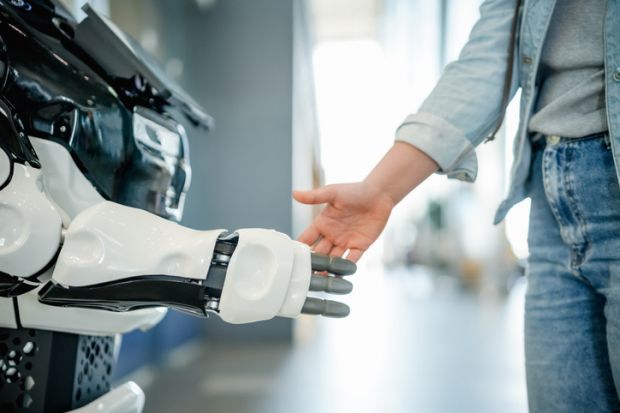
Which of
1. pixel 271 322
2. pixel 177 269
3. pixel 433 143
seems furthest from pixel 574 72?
pixel 271 322

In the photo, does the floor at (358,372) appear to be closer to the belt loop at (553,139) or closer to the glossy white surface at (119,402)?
the glossy white surface at (119,402)

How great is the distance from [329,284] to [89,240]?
25cm

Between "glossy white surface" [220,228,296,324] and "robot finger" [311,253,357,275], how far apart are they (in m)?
0.04

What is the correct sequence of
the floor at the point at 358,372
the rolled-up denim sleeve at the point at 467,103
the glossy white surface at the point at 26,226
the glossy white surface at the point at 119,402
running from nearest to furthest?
the glossy white surface at the point at 26,226 → the glossy white surface at the point at 119,402 → the rolled-up denim sleeve at the point at 467,103 → the floor at the point at 358,372

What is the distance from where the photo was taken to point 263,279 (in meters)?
0.43

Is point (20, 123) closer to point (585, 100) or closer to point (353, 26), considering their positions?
point (585, 100)

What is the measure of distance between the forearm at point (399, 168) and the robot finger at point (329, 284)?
0.19 m

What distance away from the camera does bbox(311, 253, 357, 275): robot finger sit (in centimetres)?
46

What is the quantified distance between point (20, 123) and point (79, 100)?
69mm

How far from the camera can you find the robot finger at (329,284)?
448 millimetres

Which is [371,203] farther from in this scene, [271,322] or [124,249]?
[271,322]

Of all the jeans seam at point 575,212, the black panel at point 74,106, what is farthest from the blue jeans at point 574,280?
the black panel at point 74,106

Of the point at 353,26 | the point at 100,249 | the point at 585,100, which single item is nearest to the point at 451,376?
the point at 585,100

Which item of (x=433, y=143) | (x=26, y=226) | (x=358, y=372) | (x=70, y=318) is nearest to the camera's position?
(x=26, y=226)
